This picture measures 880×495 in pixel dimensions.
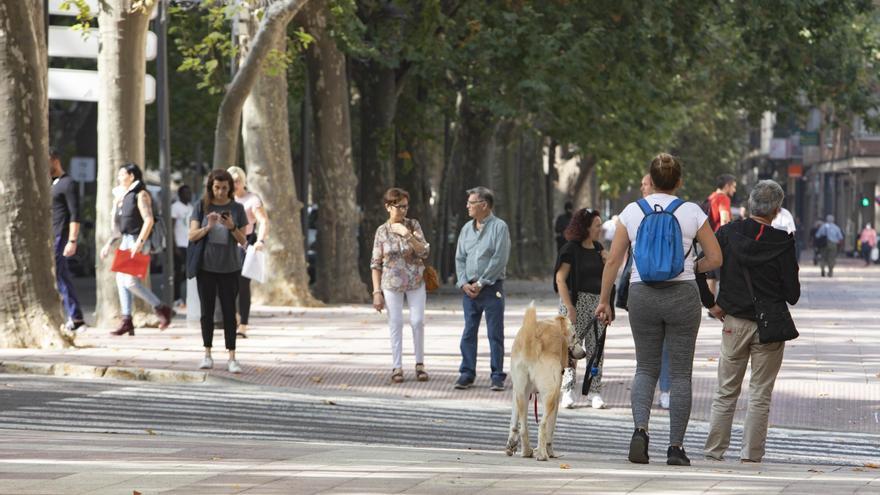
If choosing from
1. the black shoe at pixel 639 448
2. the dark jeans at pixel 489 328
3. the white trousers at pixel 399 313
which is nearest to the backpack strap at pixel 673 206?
the black shoe at pixel 639 448

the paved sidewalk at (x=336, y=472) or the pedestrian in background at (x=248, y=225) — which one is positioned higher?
the pedestrian in background at (x=248, y=225)

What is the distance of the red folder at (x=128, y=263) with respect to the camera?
19.5m

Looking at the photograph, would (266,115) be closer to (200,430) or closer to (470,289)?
Result: (470,289)

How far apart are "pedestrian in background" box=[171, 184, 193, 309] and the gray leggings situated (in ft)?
53.6

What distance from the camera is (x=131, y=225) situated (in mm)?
19438

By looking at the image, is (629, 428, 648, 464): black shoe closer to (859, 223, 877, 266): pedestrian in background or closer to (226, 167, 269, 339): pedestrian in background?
(226, 167, 269, 339): pedestrian in background

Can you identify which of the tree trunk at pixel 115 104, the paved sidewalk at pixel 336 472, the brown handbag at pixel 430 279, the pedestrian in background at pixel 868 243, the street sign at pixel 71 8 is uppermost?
the street sign at pixel 71 8

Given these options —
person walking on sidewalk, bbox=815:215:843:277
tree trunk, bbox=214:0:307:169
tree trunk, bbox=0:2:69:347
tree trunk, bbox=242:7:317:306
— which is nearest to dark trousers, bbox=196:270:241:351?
tree trunk, bbox=0:2:69:347

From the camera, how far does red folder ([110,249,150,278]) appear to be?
19.5m

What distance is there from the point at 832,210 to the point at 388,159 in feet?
219

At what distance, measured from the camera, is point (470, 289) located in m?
14.9

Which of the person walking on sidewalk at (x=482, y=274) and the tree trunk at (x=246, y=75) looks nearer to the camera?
the person walking on sidewalk at (x=482, y=274)

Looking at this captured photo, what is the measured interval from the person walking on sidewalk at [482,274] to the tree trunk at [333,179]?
14239 mm

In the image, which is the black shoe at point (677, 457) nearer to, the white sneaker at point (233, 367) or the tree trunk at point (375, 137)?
the white sneaker at point (233, 367)
